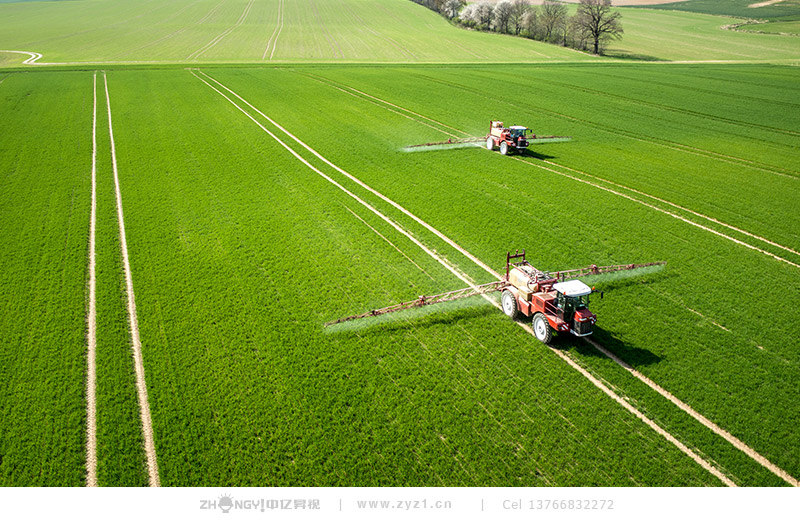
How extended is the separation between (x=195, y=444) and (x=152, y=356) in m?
4.54

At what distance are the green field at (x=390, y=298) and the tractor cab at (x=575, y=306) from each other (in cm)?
101

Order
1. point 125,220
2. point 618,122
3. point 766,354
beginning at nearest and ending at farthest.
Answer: point 766,354, point 125,220, point 618,122

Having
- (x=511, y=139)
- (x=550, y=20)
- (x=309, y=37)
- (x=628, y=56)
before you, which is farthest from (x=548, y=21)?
(x=511, y=139)

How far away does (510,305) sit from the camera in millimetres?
17719

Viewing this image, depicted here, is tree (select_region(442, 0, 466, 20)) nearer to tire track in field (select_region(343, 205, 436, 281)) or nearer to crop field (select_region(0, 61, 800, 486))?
crop field (select_region(0, 61, 800, 486))

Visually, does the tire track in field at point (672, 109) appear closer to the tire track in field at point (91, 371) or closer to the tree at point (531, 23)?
the tire track in field at point (91, 371)

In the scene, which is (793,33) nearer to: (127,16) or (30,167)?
(30,167)

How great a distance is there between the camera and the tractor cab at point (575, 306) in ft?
50.7

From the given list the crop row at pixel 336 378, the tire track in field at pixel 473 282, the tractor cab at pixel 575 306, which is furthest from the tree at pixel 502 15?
the tractor cab at pixel 575 306

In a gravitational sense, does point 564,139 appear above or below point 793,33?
below

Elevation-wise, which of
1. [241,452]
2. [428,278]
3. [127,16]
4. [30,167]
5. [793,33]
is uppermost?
[127,16]

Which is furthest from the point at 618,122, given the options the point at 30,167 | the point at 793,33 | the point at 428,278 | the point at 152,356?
the point at 793,33

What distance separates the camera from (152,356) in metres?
16.1

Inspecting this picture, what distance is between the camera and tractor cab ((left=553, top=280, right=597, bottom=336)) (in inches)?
609
